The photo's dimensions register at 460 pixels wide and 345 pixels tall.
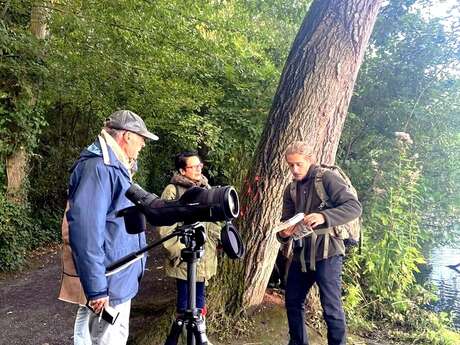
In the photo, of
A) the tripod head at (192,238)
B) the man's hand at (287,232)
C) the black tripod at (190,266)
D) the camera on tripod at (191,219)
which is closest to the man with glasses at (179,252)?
the man's hand at (287,232)

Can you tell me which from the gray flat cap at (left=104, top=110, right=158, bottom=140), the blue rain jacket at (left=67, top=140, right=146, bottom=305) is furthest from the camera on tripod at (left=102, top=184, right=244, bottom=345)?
the gray flat cap at (left=104, top=110, right=158, bottom=140)

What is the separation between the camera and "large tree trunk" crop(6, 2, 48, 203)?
7.57 meters

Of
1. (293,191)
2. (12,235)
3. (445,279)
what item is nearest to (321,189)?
(293,191)

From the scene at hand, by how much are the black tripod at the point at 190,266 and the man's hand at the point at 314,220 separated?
115cm

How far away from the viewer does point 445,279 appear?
899cm

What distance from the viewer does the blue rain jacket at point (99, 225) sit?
2.32 metres

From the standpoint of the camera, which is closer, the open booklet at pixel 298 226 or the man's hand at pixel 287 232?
the open booklet at pixel 298 226

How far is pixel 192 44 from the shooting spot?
274 inches

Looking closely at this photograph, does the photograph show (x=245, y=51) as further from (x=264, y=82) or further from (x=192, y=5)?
(x=192, y=5)

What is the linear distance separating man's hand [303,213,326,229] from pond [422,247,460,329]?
4.62 meters

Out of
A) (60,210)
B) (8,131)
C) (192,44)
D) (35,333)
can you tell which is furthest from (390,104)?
(60,210)

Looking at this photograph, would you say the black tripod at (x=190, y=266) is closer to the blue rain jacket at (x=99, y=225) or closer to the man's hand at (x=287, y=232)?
the blue rain jacket at (x=99, y=225)

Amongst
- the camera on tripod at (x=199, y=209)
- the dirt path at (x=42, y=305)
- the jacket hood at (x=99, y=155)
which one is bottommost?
the dirt path at (x=42, y=305)

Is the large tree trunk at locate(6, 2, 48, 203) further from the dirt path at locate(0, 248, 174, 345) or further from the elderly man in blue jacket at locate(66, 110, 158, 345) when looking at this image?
the elderly man in blue jacket at locate(66, 110, 158, 345)
